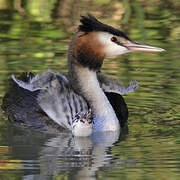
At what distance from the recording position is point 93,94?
932 centimetres

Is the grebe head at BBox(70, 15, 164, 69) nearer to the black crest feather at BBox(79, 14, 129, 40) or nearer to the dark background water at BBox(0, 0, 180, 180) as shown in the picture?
the black crest feather at BBox(79, 14, 129, 40)

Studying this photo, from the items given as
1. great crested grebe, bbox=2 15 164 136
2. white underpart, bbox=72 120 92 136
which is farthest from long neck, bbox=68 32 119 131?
white underpart, bbox=72 120 92 136

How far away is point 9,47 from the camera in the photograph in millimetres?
13320

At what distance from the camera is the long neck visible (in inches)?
361

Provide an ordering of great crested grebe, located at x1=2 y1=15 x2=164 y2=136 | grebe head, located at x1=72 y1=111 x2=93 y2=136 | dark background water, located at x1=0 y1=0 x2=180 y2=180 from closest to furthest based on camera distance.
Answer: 1. dark background water, located at x1=0 y1=0 x2=180 y2=180
2. grebe head, located at x1=72 y1=111 x2=93 y2=136
3. great crested grebe, located at x1=2 y1=15 x2=164 y2=136

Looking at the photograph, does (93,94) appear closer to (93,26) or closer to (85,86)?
(85,86)

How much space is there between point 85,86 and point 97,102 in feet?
→ 0.82

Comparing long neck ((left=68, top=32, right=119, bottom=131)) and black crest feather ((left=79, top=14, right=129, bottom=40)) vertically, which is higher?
black crest feather ((left=79, top=14, right=129, bottom=40))

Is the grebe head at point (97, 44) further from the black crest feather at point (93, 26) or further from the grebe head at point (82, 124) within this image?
the grebe head at point (82, 124)

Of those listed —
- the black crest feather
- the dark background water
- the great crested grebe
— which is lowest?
the dark background water

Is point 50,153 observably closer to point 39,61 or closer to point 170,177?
point 170,177

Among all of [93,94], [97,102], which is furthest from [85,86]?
[97,102]

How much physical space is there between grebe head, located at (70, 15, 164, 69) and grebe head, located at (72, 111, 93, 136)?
0.63 meters

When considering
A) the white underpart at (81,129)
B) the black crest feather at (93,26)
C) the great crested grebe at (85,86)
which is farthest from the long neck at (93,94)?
the black crest feather at (93,26)
